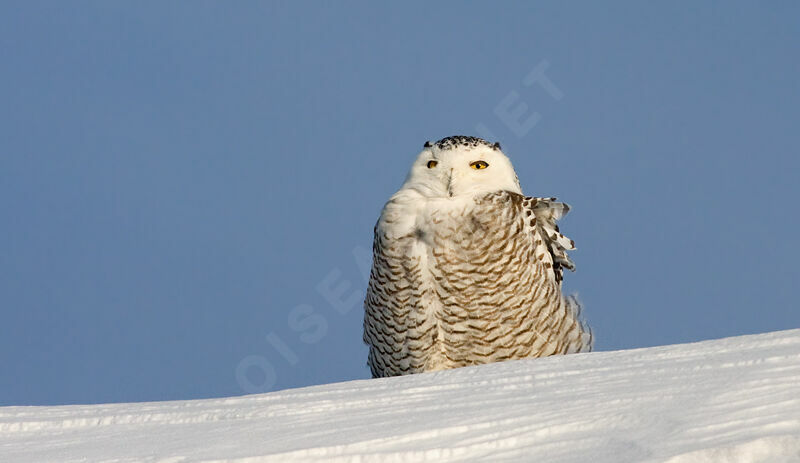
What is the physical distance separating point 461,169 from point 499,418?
2.13 m

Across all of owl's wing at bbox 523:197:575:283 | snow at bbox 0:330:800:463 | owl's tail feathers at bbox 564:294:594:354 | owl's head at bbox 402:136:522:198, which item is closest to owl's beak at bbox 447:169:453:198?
owl's head at bbox 402:136:522:198

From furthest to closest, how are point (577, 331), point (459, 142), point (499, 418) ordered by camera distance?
point (577, 331), point (459, 142), point (499, 418)

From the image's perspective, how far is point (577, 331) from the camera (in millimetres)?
3201

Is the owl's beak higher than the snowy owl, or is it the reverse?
the owl's beak

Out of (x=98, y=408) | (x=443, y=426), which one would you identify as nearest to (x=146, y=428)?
(x=98, y=408)

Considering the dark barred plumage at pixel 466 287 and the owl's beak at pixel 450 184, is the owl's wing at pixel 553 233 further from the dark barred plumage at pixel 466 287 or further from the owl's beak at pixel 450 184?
the owl's beak at pixel 450 184

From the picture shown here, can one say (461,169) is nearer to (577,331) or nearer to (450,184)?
(450,184)

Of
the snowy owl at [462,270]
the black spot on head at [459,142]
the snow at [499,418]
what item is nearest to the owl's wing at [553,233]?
the snowy owl at [462,270]

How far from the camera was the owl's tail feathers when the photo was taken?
3.16m

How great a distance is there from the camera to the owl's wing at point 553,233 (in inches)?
126

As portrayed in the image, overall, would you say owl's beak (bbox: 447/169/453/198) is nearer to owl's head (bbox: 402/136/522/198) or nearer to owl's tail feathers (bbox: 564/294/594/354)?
owl's head (bbox: 402/136/522/198)

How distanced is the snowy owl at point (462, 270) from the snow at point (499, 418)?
5.48ft

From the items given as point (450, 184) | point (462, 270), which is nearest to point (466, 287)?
point (462, 270)

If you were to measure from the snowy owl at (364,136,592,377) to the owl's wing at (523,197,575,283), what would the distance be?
2.7 inches
